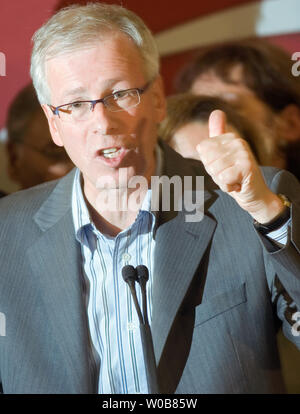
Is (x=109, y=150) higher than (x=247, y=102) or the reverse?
the reverse

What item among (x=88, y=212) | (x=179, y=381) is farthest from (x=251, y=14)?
(x=179, y=381)

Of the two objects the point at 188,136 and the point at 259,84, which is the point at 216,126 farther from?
the point at 259,84

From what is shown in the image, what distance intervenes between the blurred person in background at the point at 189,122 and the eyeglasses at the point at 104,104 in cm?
54

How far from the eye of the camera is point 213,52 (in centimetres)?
286

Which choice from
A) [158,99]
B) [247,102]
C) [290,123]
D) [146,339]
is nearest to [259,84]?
[247,102]

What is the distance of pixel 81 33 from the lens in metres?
1.54

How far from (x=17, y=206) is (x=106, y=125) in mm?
428

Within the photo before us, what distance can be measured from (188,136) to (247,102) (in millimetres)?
629

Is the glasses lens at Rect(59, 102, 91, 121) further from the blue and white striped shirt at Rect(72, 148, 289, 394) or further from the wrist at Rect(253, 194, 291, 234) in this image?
the wrist at Rect(253, 194, 291, 234)

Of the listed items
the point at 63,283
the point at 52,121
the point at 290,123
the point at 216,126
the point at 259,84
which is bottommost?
the point at 63,283

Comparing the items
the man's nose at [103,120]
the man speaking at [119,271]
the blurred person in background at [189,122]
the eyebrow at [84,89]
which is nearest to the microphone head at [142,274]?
the man speaking at [119,271]

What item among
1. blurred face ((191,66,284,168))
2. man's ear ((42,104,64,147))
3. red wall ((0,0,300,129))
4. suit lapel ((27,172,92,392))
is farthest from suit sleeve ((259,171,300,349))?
blurred face ((191,66,284,168))

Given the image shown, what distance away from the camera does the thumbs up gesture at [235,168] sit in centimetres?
129

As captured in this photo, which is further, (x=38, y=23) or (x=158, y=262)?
(x=38, y=23)
